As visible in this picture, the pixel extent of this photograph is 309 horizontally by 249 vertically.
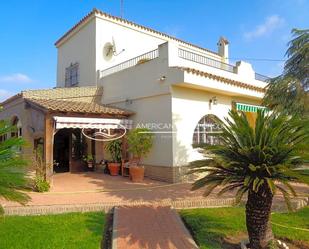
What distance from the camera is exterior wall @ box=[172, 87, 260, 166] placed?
20609 millimetres

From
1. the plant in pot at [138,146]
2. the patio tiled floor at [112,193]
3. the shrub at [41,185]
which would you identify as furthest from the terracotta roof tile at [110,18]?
the shrub at [41,185]

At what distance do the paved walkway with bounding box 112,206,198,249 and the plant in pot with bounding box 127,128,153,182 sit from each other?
719cm

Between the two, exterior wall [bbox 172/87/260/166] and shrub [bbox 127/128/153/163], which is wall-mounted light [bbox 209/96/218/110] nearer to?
exterior wall [bbox 172/87/260/166]

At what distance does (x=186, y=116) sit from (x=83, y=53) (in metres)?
14.2

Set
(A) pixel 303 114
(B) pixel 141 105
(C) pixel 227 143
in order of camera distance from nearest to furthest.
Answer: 1. (C) pixel 227 143
2. (A) pixel 303 114
3. (B) pixel 141 105

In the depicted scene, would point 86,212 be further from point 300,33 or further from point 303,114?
point 300,33

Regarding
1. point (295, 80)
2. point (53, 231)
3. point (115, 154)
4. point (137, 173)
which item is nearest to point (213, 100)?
point (295, 80)

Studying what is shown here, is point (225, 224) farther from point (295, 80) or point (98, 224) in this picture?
point (295, 80)

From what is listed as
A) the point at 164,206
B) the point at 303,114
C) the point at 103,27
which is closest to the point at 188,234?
the point at 164,206

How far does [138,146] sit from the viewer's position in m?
20.8

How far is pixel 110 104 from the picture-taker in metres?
26.5

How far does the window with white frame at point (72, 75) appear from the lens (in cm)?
3144

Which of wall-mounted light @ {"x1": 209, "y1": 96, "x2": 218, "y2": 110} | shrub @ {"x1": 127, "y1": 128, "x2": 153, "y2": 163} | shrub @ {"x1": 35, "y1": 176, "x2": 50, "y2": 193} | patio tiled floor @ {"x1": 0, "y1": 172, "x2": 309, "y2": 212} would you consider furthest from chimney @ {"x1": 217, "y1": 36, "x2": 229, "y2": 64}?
shrub @ {"x1": 35, "y1": 176, "x2": 50, "y2": 193}

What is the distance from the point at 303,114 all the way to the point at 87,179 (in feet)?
48.1
